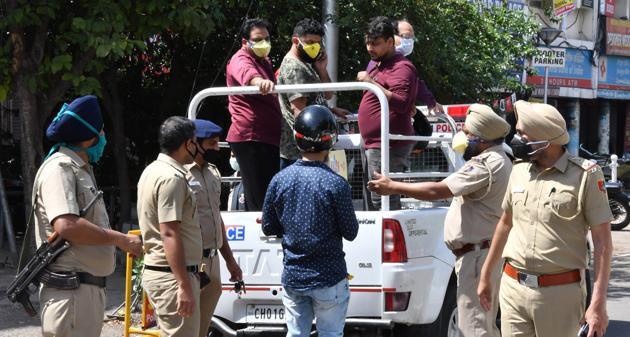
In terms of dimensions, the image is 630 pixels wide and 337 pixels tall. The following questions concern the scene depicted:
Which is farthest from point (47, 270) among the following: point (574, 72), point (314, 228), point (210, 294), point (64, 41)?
point (574, 72)

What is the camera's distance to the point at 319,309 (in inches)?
205

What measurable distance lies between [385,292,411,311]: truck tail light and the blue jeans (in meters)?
1.20

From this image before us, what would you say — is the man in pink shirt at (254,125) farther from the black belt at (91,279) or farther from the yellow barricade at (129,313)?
the black belt at (91,279)

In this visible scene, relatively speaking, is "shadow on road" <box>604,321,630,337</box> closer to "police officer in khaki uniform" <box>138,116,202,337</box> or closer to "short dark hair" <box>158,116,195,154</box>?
"police officer in khaki uniform" <box>138,116,202,337</box>

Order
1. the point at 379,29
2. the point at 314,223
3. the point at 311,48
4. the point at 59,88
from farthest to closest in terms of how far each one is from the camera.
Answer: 1. the point at 59,88
2. the point at 379,29
3. the point at 311,48
4. the point at 314,223

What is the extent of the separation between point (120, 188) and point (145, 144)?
109 cm

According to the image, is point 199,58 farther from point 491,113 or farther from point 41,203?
point 41,203

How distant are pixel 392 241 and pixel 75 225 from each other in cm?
244

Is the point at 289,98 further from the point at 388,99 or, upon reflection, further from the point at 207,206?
the point at 207,206

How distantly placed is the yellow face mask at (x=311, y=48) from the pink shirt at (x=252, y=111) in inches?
14.3

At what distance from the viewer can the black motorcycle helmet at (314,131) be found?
17.1 feet

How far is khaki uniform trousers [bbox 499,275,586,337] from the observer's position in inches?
197

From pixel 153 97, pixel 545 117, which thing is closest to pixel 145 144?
pixel 153 97

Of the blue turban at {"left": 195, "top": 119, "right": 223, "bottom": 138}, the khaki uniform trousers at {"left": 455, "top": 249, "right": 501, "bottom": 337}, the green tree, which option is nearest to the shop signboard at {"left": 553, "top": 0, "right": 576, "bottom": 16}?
the green tree
